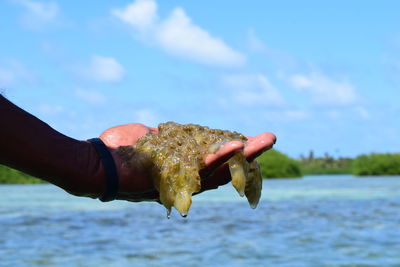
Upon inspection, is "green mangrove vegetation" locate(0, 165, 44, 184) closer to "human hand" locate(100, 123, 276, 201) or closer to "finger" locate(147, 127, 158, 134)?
"finger" locate(147, 127, 158, 134)

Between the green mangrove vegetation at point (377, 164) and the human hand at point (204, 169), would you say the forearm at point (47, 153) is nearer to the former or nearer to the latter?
the human hand at point (204, 169)

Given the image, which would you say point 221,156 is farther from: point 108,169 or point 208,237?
point 208,237

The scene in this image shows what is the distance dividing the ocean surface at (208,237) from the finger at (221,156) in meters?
11.5

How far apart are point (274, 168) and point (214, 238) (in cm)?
5094

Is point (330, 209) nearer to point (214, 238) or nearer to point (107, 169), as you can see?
point (214, 238)

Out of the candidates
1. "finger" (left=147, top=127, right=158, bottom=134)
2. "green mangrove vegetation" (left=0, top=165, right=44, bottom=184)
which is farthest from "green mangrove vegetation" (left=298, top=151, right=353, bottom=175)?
"finger" (left=147, top=127, right=158, bottom=134)

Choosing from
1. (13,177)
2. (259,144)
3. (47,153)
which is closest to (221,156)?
(259,144)

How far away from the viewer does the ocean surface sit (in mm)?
14797

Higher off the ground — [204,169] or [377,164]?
[377,164]

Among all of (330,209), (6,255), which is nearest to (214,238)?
(6,255)

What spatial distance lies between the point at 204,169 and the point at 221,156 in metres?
0.17

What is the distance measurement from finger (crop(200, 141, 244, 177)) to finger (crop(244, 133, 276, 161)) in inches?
3.1

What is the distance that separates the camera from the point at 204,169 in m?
2.75

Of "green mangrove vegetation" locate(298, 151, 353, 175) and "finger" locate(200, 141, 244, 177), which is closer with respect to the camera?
"finger" locate(200, 141, 244, 177)
